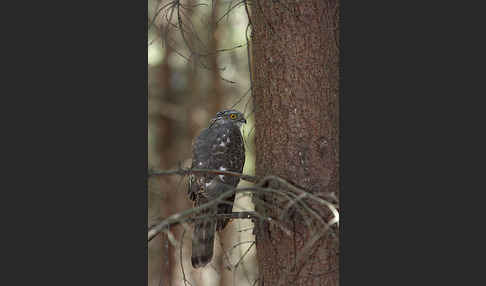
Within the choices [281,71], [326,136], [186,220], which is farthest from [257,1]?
[186,220]

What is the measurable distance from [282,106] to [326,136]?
0.27 metres

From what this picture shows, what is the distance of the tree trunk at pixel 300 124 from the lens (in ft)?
7.88

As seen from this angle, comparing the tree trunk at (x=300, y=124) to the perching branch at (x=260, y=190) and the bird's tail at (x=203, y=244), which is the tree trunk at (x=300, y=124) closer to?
the perching branch at (x=260, y=190)

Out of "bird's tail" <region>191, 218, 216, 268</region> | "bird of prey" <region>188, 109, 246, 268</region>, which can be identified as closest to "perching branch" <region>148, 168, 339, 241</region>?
"bird's tail" <region>191, 218, 216, 268</region>

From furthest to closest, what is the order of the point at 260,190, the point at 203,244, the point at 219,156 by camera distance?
the point at 219,156, the point at 203,244, the point at 260,190

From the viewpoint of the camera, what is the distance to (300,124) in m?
2.42

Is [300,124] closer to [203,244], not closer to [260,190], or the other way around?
[260,190]

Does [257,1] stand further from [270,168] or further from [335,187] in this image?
[335,187]

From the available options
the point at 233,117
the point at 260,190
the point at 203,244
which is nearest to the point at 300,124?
the point at 260,190

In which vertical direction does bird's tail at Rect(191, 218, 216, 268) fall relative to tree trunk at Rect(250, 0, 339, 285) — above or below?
below

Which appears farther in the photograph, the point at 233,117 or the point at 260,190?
the point at 233,117

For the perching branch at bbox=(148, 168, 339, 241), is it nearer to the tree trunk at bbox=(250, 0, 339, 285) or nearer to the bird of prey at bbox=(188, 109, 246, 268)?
the tree trunk at bbox=(250, 0, 339, 285)

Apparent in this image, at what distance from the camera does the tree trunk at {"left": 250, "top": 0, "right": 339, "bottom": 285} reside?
2.40 m

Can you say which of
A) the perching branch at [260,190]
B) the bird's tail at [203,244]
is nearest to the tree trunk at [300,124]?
the perching branch at [260,190]
